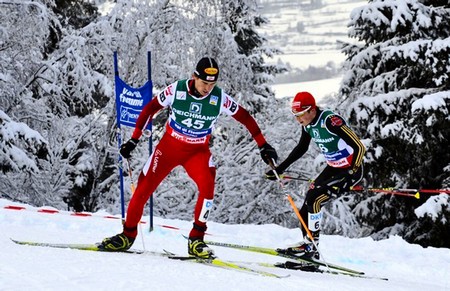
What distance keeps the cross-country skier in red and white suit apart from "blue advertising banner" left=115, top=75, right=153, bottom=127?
2781 millimetres

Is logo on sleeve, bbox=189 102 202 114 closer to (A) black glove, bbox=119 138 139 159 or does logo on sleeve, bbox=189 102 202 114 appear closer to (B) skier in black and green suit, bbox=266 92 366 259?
(A) black glove, bbox=119 138 139 159

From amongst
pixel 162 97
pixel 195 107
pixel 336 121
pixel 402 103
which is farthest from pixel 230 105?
pixel 402 103

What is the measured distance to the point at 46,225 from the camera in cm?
885

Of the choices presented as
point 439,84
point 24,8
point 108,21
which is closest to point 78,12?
point 108,21

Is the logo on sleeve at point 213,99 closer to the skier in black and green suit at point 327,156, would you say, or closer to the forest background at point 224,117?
the skier in black and green suit at point 327,156

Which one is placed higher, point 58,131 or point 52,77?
point 52,77

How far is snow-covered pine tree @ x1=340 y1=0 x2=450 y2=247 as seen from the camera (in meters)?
13.9

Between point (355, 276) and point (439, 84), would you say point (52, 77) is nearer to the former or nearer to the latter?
point (439, 84)

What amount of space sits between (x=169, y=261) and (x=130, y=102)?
4.01 metres

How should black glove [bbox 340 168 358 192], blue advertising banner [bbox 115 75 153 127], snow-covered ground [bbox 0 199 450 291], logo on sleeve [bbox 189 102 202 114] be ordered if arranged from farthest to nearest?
blue advertising banner [bbox 115 75 153 127], black glove [bbox 340 168 358 192], logo on sleeve [bbox 189 102 202 114], snow-covered ground [bbox 0 199 450 291]

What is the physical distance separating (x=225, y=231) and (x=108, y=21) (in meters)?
7.90

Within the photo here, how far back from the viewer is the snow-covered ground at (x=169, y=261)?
4617mm

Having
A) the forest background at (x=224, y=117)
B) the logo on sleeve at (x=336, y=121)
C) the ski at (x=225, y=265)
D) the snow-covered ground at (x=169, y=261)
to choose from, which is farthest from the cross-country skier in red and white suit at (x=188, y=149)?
the forest background at (x=224, y=117)

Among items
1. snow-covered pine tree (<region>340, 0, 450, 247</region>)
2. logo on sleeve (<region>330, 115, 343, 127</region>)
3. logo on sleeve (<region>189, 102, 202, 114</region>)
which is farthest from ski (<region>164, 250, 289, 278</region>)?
snow-covered pine tree (<region>340, 0, 450, 247</region>)
